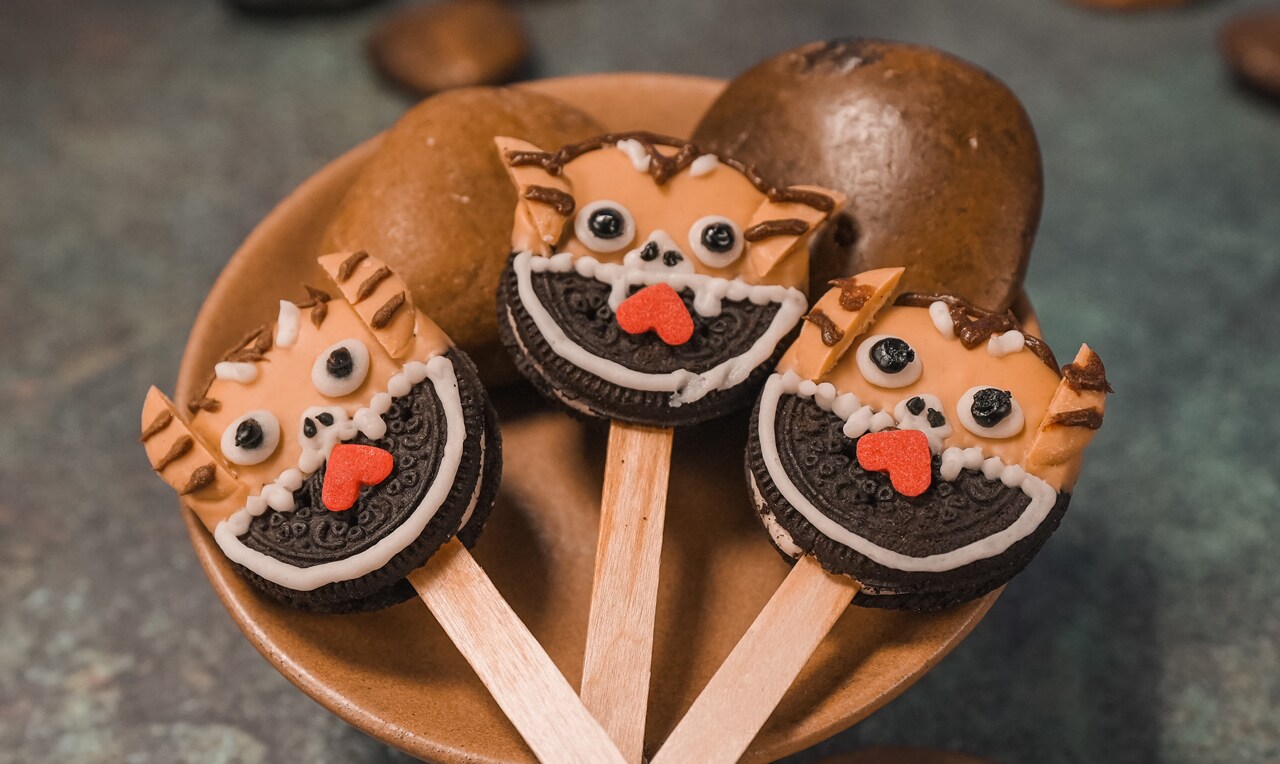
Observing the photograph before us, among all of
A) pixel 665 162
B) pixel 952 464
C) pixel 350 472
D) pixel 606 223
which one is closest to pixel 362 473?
pixel 350 472

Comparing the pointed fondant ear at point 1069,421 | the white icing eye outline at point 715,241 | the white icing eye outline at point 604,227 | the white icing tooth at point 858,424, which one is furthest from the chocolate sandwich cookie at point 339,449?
→ the pointed fondant ear at point 1069,421

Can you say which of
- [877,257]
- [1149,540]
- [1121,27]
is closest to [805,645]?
[877,257]

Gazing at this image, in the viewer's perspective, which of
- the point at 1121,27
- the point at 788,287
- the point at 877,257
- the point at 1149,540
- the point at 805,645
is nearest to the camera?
the point at 805,645

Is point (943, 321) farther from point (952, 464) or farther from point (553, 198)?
point (553, 198)

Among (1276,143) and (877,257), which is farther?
(1276,143)

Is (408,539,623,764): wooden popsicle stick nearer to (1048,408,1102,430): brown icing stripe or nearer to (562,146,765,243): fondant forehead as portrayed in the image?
(562,146,765,243): fondant forehead

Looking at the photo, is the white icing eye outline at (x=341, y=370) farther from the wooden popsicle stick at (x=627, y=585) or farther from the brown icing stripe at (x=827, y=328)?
the brown icing stripe at (x=827, y=328)

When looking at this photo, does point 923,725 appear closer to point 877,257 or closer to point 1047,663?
point 1047,663
